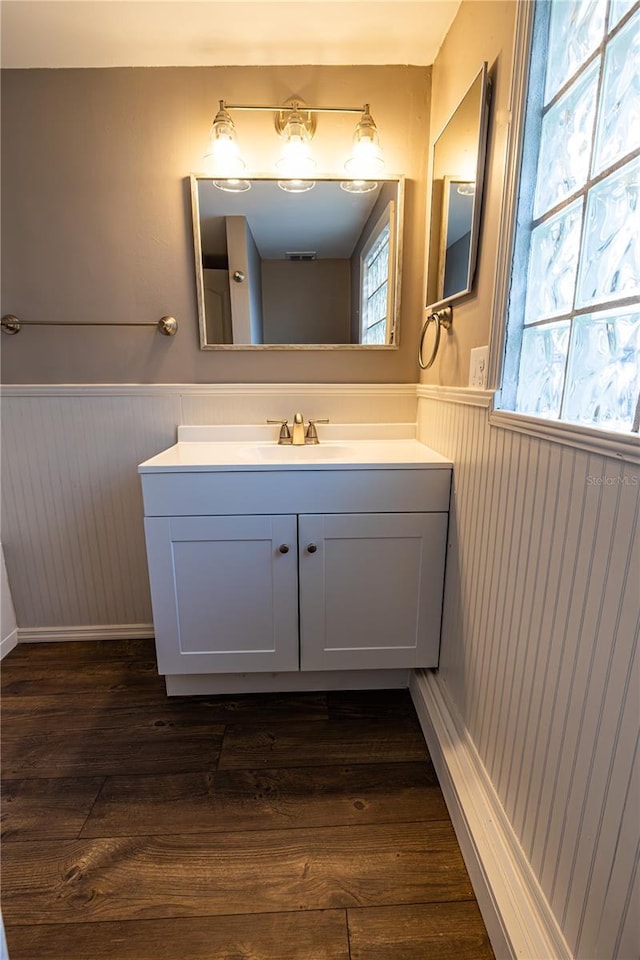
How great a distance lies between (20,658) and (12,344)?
1220 millimetres

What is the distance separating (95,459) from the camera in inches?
66.7

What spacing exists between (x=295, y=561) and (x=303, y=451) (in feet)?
1.45

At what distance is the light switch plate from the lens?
1.07 m

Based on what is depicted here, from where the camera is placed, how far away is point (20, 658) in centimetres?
173

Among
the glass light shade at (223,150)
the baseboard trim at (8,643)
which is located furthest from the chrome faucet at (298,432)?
the baseboard trim at (8,643)

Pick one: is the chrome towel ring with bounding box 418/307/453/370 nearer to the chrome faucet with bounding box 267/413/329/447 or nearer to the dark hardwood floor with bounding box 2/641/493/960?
the chrome faucet with bounding box 267/413/329/447

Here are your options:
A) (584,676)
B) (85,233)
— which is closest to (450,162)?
(85,233)

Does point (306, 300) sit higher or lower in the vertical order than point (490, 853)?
higher

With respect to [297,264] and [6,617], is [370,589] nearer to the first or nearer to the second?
[297,264]

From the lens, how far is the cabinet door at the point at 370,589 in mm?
1321

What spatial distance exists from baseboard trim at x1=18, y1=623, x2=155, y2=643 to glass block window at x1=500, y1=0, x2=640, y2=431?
1684 millimetres

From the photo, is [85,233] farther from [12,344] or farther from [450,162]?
[450,162]

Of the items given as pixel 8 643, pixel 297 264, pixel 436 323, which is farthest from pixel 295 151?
pixel 8 643

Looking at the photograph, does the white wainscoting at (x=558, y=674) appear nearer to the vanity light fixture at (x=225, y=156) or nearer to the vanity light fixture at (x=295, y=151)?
the vanity light fixture at (x=295, y=151)
